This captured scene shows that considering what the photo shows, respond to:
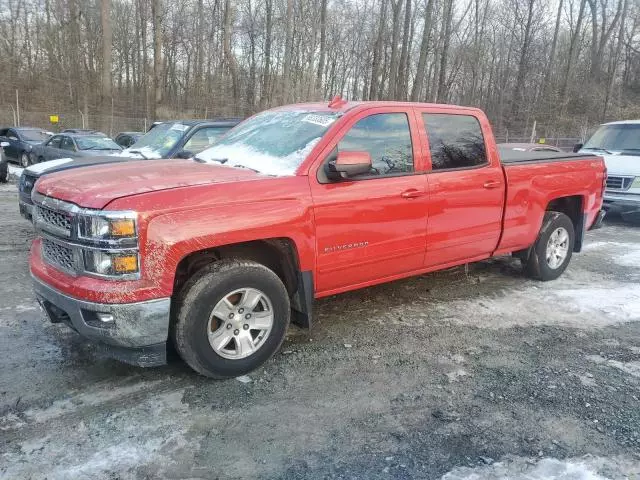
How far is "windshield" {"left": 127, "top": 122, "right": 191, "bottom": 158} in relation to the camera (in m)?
8.11

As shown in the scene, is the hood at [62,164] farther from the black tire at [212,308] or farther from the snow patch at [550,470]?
the snow patch at [550,470]

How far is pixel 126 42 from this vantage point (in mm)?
39438

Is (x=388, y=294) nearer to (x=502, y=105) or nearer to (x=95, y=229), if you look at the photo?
(x=95, y=229)

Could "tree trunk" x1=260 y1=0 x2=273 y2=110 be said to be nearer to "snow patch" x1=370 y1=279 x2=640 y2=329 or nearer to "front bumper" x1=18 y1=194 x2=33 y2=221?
"front bumper" x1=18 y1=194 x2=33 y2=221

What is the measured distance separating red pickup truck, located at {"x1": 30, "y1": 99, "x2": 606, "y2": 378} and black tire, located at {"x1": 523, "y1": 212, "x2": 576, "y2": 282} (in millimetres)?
745

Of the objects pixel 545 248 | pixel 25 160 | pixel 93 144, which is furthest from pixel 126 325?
pixel 25 160

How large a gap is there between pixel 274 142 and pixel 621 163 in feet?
27.4

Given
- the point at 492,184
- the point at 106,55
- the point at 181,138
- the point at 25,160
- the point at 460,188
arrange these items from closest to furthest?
the point at 460,188 → the point at 492,184 → the point at 181,138 → the point at 25,160 → the point at 106,55

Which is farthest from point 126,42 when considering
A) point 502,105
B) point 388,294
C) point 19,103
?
point 388,294

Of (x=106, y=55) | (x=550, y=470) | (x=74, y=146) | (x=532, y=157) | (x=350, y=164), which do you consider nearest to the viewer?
(x=550, y=470)

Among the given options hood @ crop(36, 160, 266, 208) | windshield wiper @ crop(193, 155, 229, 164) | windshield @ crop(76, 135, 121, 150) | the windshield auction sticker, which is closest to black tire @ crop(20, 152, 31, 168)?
windshield @ crop(76, 135, 121, 150)

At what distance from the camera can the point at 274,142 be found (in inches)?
167

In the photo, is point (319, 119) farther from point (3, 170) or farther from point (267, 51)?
point (267, 51)

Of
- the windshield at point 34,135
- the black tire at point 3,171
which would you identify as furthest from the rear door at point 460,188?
the windshield at point 34,135
